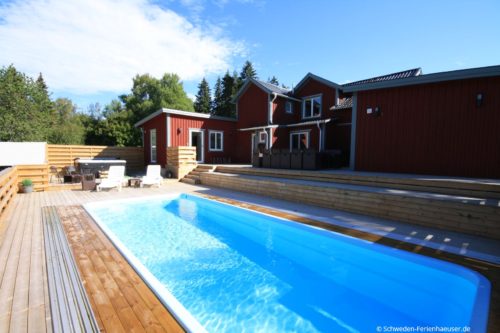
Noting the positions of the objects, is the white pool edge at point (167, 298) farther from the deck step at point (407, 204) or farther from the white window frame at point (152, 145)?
the white window frame at point (152, 145)

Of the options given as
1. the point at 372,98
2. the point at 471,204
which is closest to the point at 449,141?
the point at 372,98

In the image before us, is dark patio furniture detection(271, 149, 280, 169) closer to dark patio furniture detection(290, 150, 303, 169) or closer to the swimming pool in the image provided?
dark patio furniture detection(290, 150, 303, 169)

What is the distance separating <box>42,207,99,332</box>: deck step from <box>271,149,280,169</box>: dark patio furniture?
7567 mm

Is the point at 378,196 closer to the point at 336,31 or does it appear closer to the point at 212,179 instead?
the point at 212,179

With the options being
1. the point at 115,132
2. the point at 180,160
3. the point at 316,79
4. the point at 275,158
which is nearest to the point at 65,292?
the point at 275,158

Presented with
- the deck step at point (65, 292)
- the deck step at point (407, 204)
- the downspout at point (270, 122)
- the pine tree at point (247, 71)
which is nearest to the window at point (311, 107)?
the downspout at point (270, 122)

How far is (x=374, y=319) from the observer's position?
268 centimetres

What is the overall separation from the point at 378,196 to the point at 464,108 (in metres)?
4.10

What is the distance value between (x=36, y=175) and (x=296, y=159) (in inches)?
380

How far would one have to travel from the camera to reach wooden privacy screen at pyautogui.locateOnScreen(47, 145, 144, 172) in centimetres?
1268

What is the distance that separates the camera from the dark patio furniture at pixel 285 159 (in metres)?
9.80

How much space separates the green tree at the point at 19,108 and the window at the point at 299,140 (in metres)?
16.3

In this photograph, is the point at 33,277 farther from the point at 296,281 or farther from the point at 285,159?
the point at 285,159

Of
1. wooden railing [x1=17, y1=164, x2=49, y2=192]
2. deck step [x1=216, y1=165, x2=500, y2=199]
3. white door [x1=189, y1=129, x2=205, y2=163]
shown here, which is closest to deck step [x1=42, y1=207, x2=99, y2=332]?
wooden railing [x1=17, y1=164, x2=49, y2=192]
